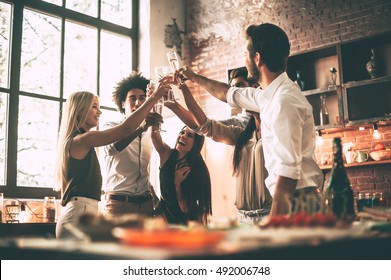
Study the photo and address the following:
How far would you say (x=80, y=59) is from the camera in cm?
544

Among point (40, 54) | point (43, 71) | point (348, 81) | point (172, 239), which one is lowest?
point (172, 239)

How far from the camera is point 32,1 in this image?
5059 mm

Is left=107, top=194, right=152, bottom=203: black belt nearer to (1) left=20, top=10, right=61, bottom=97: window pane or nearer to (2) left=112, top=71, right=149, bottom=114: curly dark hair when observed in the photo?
(2) left=112, top=71, right=149, bottom=114: curly dark hair

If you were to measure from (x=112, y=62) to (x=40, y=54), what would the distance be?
96 centimetres

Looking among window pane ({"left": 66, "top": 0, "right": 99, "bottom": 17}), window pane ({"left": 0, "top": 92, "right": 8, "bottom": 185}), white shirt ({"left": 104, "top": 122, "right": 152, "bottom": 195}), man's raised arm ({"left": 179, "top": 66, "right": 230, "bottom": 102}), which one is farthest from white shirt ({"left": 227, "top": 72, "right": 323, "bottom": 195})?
window pane ({"left": 66, "top": 0, "right": 99, "bottom": 17})

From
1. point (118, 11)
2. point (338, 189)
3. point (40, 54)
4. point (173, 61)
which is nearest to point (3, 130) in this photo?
point (40, 54)

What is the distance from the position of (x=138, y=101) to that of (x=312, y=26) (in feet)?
8.86

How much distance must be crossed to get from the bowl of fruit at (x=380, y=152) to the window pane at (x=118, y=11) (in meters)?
3.29

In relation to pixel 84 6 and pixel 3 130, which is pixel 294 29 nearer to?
pixel 84 6

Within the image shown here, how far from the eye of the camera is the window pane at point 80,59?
531 cm

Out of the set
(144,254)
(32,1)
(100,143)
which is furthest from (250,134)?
(32,1)

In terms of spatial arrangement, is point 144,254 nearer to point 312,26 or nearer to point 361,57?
point 361,57

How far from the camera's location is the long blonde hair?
2465mm

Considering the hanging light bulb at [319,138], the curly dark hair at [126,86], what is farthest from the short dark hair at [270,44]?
the hanging light bulb at [319,138]
